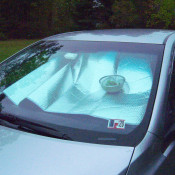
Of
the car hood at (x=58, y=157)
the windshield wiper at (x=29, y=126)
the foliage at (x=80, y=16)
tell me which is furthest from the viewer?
the foliage at (x=80, y=16)

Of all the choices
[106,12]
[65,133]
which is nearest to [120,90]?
[65,133]

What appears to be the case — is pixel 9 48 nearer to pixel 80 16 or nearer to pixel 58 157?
pixel 80 16

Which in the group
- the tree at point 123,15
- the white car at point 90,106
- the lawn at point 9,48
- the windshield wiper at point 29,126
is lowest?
the lawn at point 9,48

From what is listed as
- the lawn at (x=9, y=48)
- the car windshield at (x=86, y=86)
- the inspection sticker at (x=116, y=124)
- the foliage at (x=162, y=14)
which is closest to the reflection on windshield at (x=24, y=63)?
the car windshield at (x=86, y=86)

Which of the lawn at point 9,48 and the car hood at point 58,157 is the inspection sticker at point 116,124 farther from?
the lawn at point 9,48

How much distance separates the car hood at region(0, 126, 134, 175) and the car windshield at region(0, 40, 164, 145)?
10 cm

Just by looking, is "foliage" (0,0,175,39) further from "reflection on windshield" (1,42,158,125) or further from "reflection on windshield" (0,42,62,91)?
"reflection on windshield" (1,42,158,125)

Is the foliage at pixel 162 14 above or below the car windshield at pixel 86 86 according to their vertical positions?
below

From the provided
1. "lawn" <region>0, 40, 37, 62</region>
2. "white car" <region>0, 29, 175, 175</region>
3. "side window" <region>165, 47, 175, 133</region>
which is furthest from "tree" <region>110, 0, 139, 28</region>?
"side window" <region>165, 47, 175, 133</region>

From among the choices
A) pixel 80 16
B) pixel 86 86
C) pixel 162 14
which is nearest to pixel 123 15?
pixel 162 14

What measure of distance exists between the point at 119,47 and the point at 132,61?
0.55 feet

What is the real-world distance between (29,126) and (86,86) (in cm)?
58

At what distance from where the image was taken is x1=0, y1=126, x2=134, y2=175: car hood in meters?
1.36

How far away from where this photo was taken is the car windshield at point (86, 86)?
5.67 ft
